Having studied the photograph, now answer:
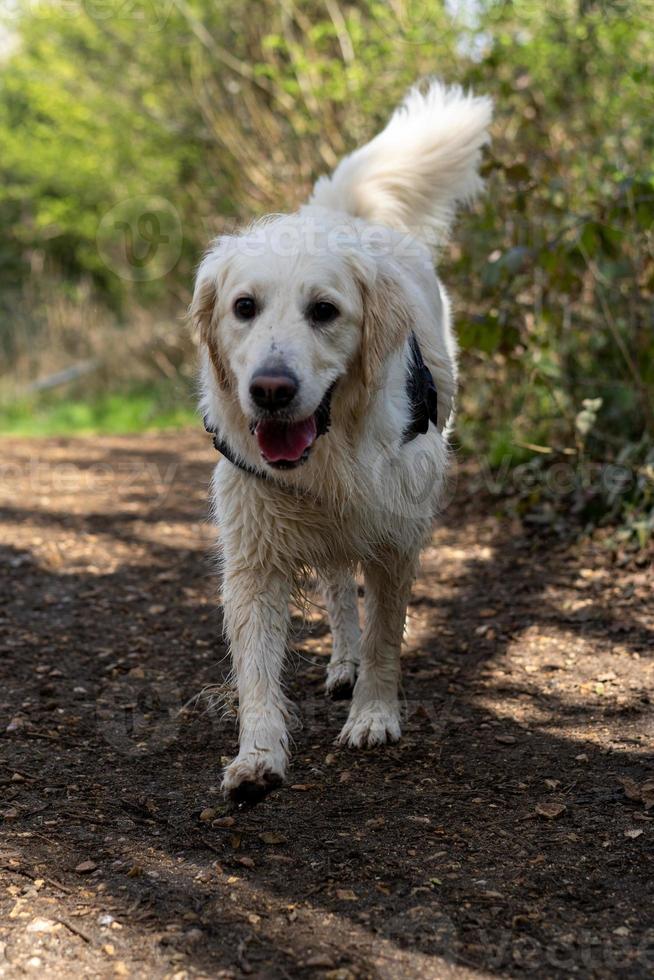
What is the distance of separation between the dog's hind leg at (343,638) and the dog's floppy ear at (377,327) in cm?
106

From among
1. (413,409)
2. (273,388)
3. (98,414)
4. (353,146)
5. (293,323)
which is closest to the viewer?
(273,388)

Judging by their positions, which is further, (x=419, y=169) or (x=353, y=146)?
(x=353, y=146)

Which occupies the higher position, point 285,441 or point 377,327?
point 377,327

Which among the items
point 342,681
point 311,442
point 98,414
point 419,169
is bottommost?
point 98,414

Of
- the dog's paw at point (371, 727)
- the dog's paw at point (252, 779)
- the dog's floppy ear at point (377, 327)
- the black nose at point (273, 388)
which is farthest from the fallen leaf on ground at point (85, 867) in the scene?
the dog's floppy ear at point (377, 327)

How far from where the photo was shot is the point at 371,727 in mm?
3352

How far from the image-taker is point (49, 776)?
3.03 m

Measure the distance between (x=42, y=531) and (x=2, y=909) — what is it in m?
4.18

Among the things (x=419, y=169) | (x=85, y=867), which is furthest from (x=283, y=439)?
(x=419, y=169)

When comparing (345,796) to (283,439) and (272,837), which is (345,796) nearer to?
(272,837)

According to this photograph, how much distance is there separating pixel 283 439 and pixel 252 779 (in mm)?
884

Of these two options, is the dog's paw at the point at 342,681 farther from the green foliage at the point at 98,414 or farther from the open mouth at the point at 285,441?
the green foliage at the point at 98,414

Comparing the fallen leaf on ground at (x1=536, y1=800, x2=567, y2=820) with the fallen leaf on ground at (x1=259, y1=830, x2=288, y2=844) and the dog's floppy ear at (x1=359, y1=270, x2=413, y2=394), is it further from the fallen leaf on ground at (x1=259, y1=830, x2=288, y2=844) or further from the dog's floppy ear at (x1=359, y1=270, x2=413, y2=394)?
the dog's floppy ear at (x1=359, y1=270, x2=413, y2=394)

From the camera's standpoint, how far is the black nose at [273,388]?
2.66 metres
